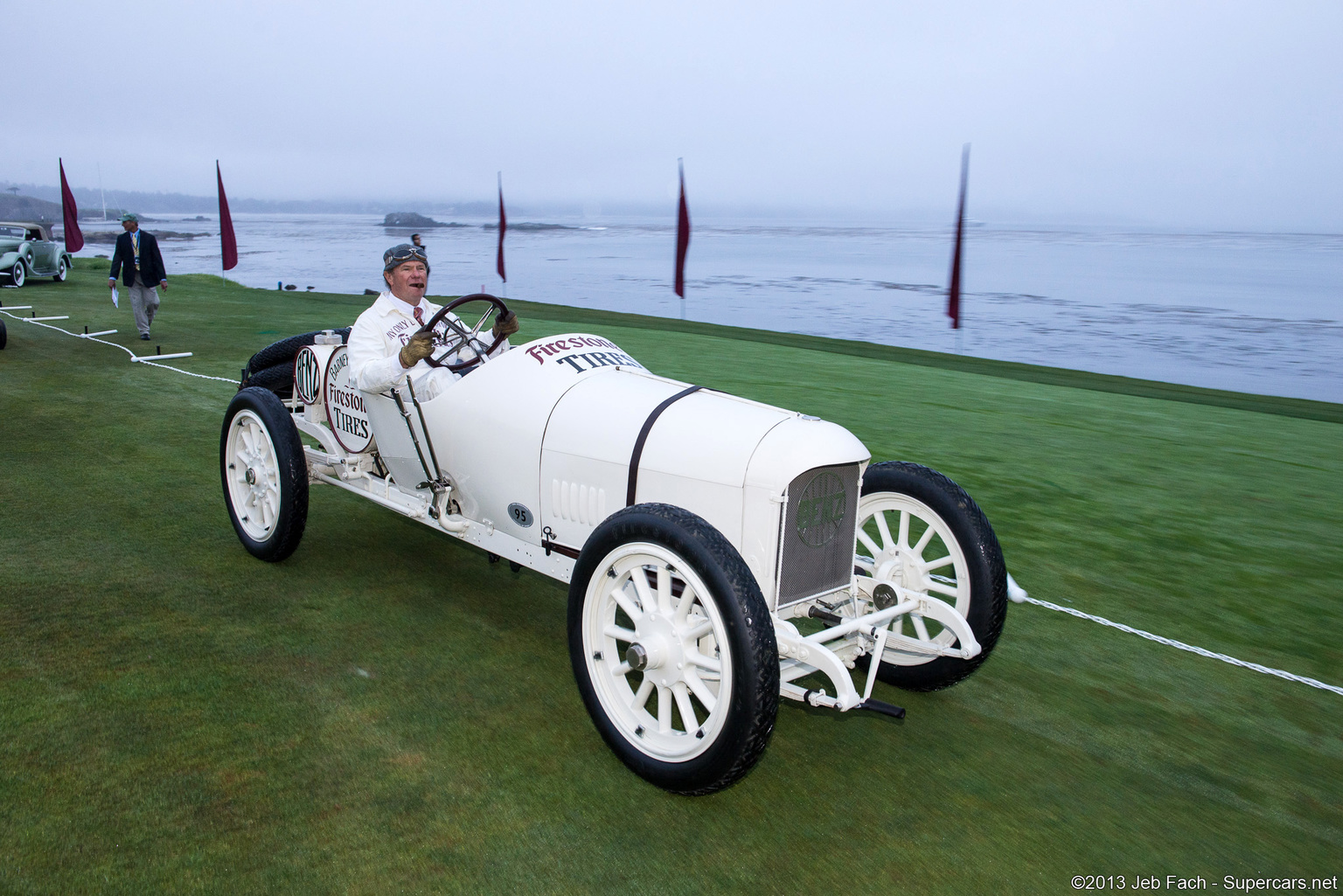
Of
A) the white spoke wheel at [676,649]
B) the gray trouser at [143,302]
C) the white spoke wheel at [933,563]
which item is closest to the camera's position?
the white spoke wheel at [676,649]

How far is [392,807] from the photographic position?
287 centimetres

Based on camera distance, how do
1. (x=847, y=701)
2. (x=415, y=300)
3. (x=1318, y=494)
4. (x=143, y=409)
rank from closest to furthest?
(x=847, y=701) < (x=415, y=300) < (x=1318, y=494) < (x=143, y=409)

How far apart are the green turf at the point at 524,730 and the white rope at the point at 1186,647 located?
88 millimetres

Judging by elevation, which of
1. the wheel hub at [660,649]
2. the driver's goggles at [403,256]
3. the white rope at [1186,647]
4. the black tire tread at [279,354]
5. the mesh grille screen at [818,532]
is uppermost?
the driver's goggles at [403,256]

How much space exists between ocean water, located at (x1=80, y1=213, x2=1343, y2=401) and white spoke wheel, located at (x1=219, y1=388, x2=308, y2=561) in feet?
47.6

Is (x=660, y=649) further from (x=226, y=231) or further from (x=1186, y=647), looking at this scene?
(x=226, y=231)

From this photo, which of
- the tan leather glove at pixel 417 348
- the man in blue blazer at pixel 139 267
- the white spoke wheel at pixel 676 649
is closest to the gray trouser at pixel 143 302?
the man in blue blazer at pixel 139 267

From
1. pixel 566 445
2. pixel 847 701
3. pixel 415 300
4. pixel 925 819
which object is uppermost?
pixel 415 300

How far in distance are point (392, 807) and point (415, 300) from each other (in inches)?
111

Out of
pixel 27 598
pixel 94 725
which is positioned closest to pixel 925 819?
pixel 94 725

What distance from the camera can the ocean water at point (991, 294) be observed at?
23.4m

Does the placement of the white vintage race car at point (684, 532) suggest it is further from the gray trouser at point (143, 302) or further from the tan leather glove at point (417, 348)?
the gray trouser at point (143, 302)

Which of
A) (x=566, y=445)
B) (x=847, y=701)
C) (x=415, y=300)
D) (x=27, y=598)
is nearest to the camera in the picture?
(x=847, y=701)

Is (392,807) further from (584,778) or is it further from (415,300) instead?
(415,300)
